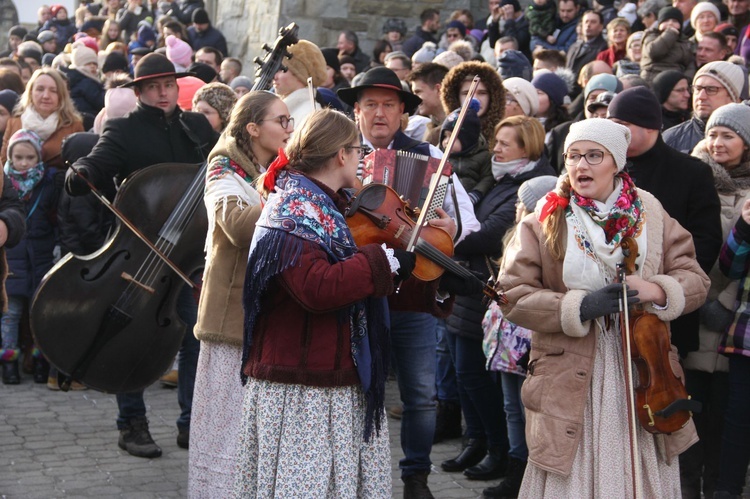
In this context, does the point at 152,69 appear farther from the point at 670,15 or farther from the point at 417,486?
the point at 670,15

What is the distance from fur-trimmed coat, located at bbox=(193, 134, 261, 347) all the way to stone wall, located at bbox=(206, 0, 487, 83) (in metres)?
11.0

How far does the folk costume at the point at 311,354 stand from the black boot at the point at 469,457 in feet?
6.63

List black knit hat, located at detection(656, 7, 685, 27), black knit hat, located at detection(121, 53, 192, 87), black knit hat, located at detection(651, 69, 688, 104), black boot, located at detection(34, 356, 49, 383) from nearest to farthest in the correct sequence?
black knit hat, located at detection(121, 53, 192, 87)
black knit hat, located at detection(651, 69, 688, 104)
black boot, located at detection(34, 356, 49, 383)
black knit hat, located at detection(656, 7, 685, 27)

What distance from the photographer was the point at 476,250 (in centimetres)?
611

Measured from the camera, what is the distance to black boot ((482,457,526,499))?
18.5ft

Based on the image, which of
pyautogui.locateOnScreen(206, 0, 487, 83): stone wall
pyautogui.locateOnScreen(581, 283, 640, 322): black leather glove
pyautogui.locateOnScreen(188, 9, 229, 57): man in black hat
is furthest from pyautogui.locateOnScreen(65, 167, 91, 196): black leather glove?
pyautogui.locateOnScreen(188, 9, 229, 57): man in black hat

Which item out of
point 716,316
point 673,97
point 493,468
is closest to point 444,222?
point 716,316

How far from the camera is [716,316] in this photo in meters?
5.42

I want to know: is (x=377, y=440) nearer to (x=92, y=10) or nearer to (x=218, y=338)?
(x=218, y=338)

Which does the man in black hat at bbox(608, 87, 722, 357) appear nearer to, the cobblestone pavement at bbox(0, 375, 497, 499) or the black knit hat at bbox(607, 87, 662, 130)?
the black knit hat at bbox(607, 87, 662, 130)

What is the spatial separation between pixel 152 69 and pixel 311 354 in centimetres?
300

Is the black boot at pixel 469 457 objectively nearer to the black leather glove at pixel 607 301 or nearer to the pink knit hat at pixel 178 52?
the black leather glove at pixel 607 301

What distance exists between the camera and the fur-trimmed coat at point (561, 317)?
14.4ft

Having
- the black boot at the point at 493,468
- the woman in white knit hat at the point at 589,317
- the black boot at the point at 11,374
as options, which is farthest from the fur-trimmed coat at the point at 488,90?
the black boot at the point at 11,374
